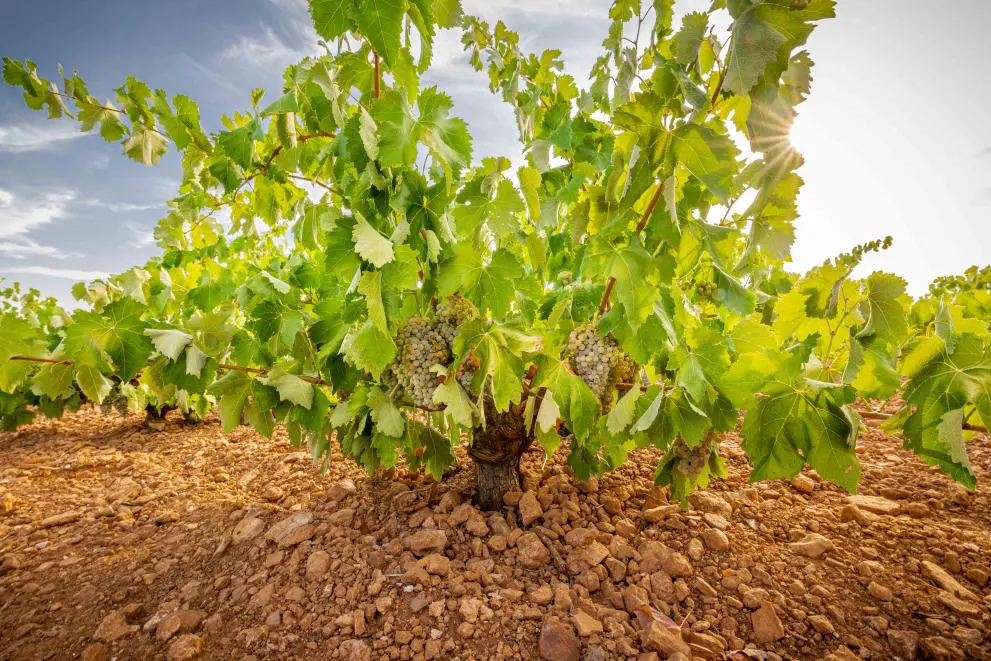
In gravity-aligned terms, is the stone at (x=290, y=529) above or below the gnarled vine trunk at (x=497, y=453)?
below

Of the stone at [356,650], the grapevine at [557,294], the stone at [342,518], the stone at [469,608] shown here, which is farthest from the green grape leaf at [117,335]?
the stone at [469,608]

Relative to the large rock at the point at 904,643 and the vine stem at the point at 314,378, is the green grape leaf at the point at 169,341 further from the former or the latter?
the large rock at the point at 904,643

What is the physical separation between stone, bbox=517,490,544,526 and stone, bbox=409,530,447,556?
46 centimetres

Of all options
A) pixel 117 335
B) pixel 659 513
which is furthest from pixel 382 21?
pixel 659 513

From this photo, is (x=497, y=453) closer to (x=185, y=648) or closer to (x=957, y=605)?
(x=185, y=648)

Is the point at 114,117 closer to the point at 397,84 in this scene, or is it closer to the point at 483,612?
the point at 397,84

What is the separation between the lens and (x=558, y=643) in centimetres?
167

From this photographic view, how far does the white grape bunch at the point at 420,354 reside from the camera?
1.80 m

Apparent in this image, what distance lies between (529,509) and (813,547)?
4.70ft

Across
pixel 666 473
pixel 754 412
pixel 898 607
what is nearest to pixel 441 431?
pixel 666 473

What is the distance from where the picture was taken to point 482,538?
2.34 metres

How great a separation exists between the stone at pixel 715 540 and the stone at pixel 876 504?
38.1 inches

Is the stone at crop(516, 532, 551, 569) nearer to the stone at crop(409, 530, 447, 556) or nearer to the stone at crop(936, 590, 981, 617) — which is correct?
the stone at crop(409, 530, 447, 556)

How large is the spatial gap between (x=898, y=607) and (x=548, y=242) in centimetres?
227
